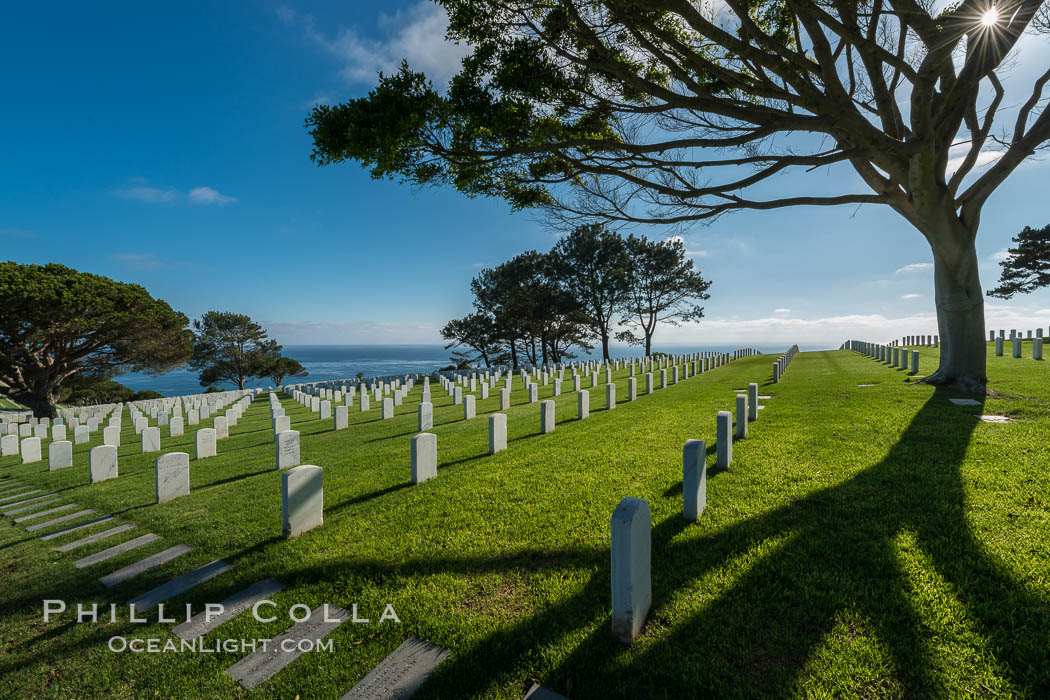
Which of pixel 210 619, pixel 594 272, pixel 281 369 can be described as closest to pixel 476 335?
pixel 594 272

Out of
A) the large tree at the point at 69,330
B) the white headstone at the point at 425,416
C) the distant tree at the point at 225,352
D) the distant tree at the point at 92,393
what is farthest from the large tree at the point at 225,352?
the white headstone at the point at 425,416

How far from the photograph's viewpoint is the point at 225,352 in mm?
46625

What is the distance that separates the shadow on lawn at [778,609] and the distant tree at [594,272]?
35972 millimetres

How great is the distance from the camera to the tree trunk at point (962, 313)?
893cm

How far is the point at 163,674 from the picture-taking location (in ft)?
7.82

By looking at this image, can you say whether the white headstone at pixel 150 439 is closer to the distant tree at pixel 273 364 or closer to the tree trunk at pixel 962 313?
the tree trunk at pixel 962 313

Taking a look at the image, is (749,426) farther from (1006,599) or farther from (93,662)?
(93,662)

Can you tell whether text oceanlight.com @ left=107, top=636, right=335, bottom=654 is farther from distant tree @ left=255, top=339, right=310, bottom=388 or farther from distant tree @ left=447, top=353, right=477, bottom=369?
distant tree @ left=255, top=339, right=310, bottom=388

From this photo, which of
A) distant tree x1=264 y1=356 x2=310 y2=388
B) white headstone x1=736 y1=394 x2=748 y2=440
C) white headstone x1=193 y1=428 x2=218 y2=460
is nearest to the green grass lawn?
white headstone x1=736 y1=394 x2=748 y2=440

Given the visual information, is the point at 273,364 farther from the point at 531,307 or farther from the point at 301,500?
the point at 301,500

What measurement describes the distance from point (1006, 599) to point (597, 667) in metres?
2.55

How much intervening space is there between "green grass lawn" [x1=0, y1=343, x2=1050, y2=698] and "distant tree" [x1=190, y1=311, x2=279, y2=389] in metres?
47.7

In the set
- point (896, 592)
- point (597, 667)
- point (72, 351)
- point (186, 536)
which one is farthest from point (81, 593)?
point (72, 351)

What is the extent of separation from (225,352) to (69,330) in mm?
26318
